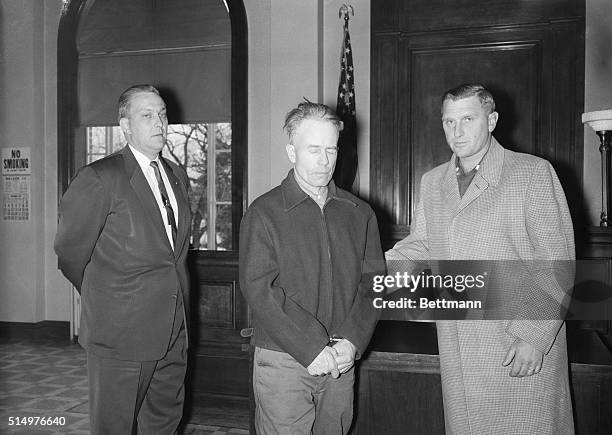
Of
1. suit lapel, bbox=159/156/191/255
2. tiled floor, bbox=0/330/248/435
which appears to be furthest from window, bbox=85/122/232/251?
suit lapel, bbox=159/156/191/255

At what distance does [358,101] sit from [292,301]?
3.65 m

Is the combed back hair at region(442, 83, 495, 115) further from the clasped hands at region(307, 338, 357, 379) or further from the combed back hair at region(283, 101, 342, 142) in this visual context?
the clasped hands at region(307, 338, 357, 379)

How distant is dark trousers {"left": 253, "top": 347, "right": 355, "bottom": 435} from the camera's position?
67.8 inches

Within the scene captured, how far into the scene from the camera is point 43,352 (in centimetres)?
541

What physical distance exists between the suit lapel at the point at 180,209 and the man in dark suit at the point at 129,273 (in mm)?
12

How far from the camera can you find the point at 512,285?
1823 millimetres

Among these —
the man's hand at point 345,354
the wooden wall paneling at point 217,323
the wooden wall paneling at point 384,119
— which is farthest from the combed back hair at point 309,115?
the wooden wall paneling at point 384,119

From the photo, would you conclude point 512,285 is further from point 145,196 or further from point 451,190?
point 145,196

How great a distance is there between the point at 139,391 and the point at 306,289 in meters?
0.92

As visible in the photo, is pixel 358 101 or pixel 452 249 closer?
pixel 452 249

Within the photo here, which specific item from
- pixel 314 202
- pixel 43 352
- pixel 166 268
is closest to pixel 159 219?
pixel 166 268

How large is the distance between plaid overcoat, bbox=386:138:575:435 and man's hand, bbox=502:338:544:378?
2 centimetres

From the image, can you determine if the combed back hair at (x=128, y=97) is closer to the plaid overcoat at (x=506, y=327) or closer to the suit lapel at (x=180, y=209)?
the suit lapel at (x=180, y=209)

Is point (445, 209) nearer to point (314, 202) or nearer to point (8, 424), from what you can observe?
point (314, 202)
